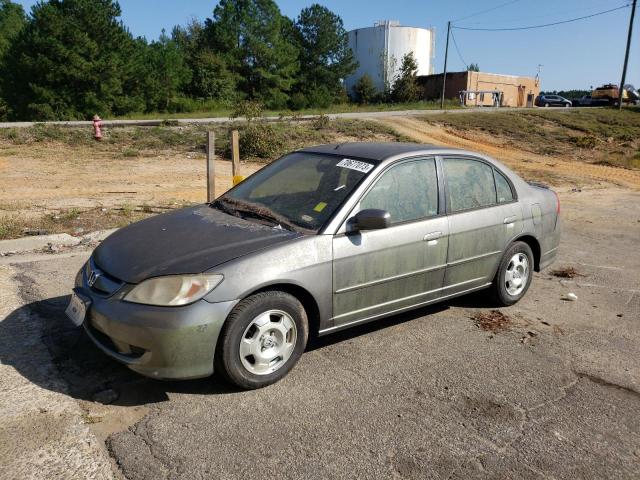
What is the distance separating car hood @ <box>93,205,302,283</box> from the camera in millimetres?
3494

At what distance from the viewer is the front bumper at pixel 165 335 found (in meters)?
3.25

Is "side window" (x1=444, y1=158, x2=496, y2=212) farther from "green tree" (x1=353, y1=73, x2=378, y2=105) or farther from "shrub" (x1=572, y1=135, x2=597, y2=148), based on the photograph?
"green tree" (x1=353, y1=73, x2=378, y2=105)

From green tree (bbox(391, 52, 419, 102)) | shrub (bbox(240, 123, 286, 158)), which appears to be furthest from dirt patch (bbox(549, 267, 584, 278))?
green tree (bbox(391, 52, 419, 102))

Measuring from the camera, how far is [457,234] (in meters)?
4.65

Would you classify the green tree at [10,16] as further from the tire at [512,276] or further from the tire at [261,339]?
the tire at [261,339]

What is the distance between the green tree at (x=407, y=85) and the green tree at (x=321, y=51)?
6.10 meters

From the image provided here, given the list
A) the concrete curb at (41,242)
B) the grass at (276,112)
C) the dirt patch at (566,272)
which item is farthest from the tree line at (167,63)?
the dirt patch at (566,272)

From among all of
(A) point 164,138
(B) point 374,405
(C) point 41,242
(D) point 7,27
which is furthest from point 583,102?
(D) point 7,27

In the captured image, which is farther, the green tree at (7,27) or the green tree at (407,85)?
the green tree at (407,85)

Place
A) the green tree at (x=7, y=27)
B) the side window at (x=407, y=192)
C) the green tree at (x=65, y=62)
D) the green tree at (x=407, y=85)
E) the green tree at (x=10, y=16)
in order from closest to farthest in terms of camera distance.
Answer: the side window at (x=407, y=192) < the green tree at (x=65, y=62) < the green tree at (x=7, y=27) < the green tree at (x=407, y=85) < the green tree at (x=10, y=16)

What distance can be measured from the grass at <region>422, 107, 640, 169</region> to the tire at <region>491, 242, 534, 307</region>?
18.1m

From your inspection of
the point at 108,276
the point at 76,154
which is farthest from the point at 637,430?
the point at 76,154

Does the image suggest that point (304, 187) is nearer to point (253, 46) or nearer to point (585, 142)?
point (585, 142)

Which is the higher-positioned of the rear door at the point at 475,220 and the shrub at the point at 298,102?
the shrub at the point at 298,102
